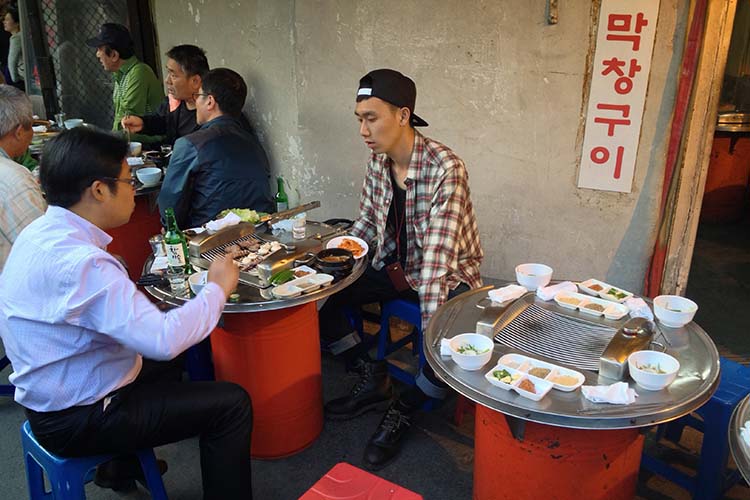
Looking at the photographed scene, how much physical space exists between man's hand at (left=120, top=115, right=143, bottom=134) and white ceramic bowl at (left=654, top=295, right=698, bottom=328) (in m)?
5.08

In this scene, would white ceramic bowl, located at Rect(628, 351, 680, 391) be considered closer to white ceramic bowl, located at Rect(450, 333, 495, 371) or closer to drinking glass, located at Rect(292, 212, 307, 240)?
white ceramic bowl, located at Rect(450, 333, 495, 371)

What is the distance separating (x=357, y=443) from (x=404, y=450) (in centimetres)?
29

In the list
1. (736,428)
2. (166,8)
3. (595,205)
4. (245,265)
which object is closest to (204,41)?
(166,8)

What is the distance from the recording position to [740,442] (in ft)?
5.70

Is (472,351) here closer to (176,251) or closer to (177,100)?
(176,251)

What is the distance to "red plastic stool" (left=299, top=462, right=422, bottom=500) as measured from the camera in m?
1.93

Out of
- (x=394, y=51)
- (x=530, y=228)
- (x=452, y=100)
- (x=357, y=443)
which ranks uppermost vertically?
(x=394, y=51)

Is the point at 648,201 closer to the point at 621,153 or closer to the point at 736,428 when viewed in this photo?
the point at 621,153

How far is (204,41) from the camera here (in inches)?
223

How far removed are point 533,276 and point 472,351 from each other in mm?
702

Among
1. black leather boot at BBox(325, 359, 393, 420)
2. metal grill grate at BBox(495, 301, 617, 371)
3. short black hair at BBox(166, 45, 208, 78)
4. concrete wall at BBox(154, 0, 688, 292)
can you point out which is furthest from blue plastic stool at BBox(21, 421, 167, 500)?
short black hair at BBox(166, 45, 208, 78)

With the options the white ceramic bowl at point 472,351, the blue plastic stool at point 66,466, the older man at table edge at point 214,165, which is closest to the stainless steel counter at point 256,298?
the blue plastic stool at point 66,466

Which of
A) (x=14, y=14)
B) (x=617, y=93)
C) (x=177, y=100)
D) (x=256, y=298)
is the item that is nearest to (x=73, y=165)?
(x=256, y=298)

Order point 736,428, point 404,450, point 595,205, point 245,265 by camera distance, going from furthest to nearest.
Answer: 1. point 595,205
2. point 404,450
3. point 245,265
4. point 736,428
